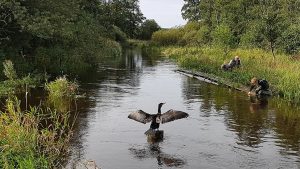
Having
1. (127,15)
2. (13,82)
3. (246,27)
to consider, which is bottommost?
(13,82)

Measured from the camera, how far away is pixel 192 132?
15.0 meters

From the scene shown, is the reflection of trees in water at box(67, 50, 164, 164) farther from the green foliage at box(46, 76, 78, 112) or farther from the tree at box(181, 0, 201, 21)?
the tree at box(181, 0, 201, 21)

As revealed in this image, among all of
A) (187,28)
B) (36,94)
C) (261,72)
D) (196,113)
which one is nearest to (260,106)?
(196,113)

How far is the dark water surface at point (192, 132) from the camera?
1192 cm

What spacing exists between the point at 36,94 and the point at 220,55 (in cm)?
2078

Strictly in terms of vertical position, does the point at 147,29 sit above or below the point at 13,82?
above

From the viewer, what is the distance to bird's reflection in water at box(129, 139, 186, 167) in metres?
11.6

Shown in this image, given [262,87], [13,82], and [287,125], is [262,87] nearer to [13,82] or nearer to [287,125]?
[287,125]

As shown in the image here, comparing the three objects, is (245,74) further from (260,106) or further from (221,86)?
(260,106)

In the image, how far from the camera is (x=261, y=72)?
84.6 ft

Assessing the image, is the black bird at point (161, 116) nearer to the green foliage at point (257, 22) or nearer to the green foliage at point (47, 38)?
the green foliage at point (47, 38)

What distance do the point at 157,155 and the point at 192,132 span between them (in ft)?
10.1

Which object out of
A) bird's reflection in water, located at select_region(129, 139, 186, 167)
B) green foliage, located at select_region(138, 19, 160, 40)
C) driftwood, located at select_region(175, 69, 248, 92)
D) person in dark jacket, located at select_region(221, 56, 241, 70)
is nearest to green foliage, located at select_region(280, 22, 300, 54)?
person in dark jacket, located at select_region(221, 56, 241, 70)

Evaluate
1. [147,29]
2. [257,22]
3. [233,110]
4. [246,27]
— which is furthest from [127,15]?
[233,110]
